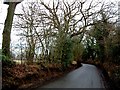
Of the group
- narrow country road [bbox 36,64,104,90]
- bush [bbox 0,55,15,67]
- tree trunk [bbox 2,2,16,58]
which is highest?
tree trunk [bbox 2,2,16,58]

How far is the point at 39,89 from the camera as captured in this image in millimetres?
12125

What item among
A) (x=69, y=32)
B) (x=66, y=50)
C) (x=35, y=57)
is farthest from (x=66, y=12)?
(x=35, y=57)

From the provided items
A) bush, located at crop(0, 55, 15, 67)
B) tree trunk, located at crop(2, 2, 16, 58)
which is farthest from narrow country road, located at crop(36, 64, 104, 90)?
tree trunk, located at crop(2, 2, 16, 58)

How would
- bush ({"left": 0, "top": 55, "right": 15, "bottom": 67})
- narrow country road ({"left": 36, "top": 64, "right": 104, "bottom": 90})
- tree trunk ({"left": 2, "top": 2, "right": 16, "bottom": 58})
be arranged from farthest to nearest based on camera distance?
1. tree trunk ({"left": 2, "top": 2, "right": 16, "bottom": 58})
2. bush ({"left": 0, "top": 55, "right": 15, "bottom": 67})
3. narrow country road ({"left": 36, "top": 64, "right": 104, "bottom": 90})

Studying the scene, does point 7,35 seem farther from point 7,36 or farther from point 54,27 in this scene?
point 54,27

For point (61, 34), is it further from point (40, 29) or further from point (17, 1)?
point (17, 1)

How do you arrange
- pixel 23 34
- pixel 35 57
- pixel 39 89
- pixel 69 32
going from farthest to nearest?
pixel 69 32 < pixel 23 34 < pixel 35 57 < pixel 39 89

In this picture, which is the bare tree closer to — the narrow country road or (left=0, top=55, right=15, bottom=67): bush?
(left=0, top=55, right=15, bottom=67): bush

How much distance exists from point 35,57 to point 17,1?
6.67 meters

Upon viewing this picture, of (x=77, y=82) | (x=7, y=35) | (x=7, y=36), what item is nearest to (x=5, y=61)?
(x=7, y=36)

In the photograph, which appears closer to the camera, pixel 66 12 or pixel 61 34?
pixel 61 34

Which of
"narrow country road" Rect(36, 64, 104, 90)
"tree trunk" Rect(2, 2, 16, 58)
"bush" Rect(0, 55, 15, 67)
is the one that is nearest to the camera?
"narrow country road" Rect(36, 64, 104, 90)

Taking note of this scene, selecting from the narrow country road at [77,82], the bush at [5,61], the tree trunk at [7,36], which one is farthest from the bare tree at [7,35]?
the narrow country road at [77,82]

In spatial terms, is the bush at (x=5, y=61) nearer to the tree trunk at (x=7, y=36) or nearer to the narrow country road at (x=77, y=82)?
the tree trunk at (x=7, y=36)
